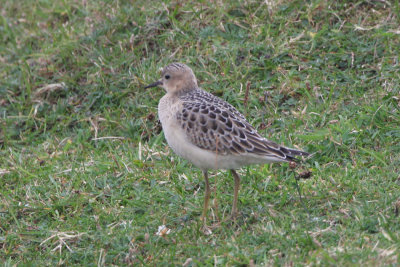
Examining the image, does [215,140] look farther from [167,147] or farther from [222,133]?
[167,147]

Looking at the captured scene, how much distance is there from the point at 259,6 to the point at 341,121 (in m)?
2.59

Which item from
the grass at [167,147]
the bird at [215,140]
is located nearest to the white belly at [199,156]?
the bird at [215,140]

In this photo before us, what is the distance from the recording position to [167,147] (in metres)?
7.43

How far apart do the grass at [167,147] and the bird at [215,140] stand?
19.4 inches

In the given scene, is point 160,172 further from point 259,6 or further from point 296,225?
point 259,6

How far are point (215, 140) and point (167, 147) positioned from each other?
5.94ft

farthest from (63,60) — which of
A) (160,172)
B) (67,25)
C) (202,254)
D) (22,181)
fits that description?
(202,254)

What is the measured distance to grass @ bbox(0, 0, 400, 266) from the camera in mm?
5516

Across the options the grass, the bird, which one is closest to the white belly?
the bird

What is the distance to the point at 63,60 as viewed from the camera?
30.1ft

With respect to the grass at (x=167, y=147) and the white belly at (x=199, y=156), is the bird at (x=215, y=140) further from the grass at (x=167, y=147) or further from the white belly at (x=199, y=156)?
the grass at (x=167, y=147)

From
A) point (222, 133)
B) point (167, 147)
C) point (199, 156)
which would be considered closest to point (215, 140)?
point (222, 133)

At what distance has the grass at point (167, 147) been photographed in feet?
18.1

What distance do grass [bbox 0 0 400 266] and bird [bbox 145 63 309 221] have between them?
19.4 inches
